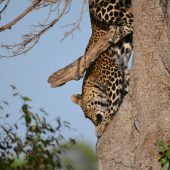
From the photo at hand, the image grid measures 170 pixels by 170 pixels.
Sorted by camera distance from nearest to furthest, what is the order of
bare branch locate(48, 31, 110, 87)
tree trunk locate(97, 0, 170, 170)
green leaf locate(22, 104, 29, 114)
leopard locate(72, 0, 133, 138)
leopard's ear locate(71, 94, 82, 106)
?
tree trunk locate(97, 0, 170, 170)
bare branch locate(48, 31, 110, 87)
leopard locate(72, 0, 133, 138)
leopard's ear locate(71, 94, 82, 106)
green leaf locate(22, 104, 29, 114)

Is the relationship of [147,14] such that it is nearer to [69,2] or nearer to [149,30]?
[149,30]

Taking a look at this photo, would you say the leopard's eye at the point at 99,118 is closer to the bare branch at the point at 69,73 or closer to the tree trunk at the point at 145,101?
the tree trunk at the point at 145,101

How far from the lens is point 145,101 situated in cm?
841

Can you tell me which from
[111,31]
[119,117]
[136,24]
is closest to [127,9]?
[111,31]

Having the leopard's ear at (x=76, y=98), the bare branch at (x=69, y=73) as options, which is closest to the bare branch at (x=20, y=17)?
the bare branch at (x=69, y=73)


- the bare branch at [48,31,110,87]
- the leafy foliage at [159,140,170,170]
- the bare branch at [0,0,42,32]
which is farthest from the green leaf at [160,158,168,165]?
the bare branch at [0,0,42,32]

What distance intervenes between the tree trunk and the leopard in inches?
43.8

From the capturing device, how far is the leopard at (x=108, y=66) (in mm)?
10016

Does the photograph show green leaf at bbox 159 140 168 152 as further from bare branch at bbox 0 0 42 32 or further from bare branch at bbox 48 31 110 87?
bare branch at bbox 0 0 42 32

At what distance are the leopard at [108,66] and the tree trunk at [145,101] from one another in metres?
1.11

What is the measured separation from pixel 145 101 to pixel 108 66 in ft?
7.47

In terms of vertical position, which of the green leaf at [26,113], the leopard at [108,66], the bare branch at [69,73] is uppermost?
the bare branch at [69,73]

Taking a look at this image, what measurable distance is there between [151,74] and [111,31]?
1504 mm

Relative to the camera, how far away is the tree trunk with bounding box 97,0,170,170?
8.27 metres
